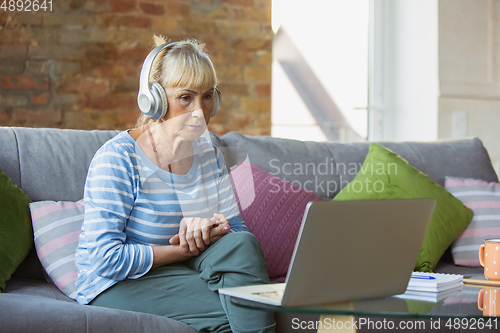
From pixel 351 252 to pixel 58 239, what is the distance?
0.96 m

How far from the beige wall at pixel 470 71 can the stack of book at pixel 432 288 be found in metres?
2.34

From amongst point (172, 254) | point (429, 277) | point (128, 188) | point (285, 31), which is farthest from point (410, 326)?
point (285, 31)

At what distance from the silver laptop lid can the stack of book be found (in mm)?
39

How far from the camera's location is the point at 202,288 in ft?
3.98

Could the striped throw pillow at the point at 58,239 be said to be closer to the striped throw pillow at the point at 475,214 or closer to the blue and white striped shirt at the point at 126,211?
the blue and white striped shirt at the point at 126,211

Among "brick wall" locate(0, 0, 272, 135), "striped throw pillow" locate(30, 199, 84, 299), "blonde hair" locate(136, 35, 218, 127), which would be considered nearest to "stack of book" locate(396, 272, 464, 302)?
"blonde hair" locate(136, 35, 218, 127)

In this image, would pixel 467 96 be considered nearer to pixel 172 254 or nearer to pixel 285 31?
pixel 285 31

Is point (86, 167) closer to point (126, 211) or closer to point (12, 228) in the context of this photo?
point (12, 228)

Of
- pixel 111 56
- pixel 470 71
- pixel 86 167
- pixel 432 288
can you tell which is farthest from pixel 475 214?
pixel 111 56

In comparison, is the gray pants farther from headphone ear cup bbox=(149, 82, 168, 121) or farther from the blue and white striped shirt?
headphone ear cup bbox=(149, 82, 168, 121)

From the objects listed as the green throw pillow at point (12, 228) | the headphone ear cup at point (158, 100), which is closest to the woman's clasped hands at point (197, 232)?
the headphone ear cup at point (158, 100)

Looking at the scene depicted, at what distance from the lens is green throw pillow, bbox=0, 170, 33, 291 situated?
133cm

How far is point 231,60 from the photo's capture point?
8.99 feet

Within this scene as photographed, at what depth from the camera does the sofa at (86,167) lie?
108 centimetres
